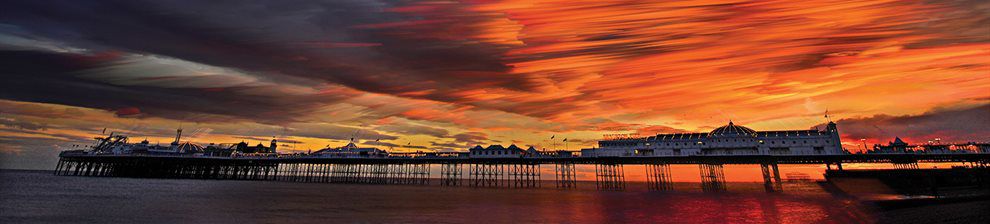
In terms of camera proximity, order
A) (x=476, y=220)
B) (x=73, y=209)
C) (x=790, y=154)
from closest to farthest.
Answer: (x=476, y=220), (x=73, y=209), (x=790, y=154)

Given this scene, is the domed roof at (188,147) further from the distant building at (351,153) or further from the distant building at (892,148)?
the distant building at (892,148)

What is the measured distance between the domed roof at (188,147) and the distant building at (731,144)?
126707 mm

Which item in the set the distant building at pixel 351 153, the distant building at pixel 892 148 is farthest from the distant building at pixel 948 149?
the distant building at pixel 351 153

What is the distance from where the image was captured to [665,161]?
70812 millimetres

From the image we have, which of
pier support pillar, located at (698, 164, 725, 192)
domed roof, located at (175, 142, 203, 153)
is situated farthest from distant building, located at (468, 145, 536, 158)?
domed roof, located at (175, 142, 203, 153)

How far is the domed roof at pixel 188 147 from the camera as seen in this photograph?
124838 mm

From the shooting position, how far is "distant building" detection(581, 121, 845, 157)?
6575cm

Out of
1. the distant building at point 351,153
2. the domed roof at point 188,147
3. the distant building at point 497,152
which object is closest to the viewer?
the distant building at point 497,152

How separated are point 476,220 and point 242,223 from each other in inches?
616

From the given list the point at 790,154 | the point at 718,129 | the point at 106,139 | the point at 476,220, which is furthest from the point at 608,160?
the point at 106,139

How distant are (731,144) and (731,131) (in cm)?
261

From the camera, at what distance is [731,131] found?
70062 millimetres

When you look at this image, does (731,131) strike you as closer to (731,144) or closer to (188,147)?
(731,144)

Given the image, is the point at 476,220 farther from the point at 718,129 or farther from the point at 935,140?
the point at 935,140
